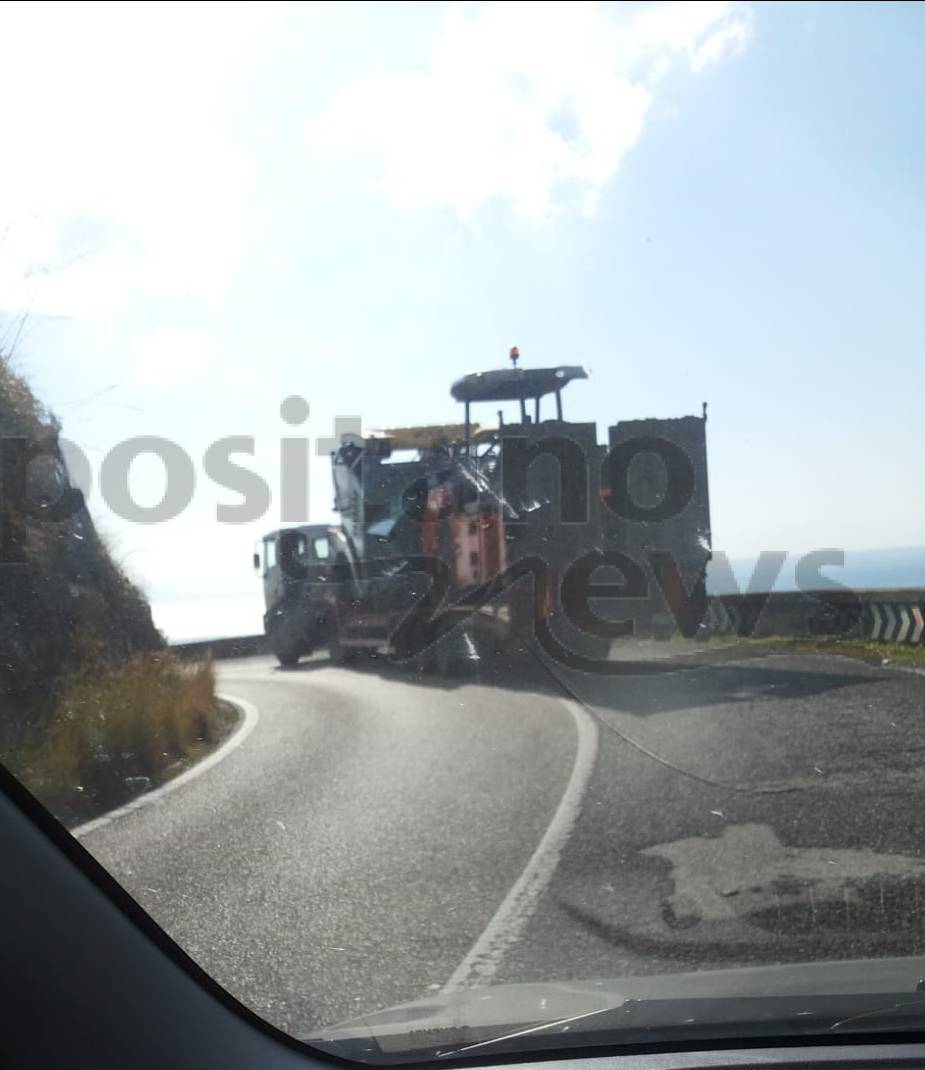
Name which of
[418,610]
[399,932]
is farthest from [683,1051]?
[418,610]

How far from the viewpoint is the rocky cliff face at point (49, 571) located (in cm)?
461

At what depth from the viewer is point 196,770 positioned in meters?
6.11

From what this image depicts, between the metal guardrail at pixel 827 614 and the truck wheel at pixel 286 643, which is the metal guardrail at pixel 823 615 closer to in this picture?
the metal guardrail at pixel 827 614

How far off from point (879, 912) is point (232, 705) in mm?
3145

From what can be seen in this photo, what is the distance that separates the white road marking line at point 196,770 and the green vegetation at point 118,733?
49 mm

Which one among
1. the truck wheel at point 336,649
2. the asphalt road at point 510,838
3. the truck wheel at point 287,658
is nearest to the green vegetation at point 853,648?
the asphalt road at point 510,838

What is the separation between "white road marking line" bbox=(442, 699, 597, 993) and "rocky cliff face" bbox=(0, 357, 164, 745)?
1854mm

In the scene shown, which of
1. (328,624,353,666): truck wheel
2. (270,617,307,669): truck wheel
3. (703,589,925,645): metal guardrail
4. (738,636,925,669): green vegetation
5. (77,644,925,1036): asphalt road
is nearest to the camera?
(77,644,925,1036): asphalt road

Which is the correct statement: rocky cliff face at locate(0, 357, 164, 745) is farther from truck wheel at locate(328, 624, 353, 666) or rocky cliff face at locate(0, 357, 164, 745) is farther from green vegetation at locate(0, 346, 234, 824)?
truck wheel at locate(328, 624, 353, 666)

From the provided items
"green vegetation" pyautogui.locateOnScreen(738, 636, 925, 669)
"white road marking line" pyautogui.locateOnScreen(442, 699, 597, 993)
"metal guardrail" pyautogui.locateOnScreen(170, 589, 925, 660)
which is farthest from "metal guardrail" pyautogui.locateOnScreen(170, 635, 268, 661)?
"green vegetation" pyautogui.locateOnScreen(738, 636, 925, 669)

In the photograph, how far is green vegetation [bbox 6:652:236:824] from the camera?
450 cm

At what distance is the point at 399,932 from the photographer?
5090 mm

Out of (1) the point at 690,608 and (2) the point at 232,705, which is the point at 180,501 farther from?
(1) the point at 690,608

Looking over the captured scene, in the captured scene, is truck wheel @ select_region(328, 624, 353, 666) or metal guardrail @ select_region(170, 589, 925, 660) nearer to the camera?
truck wheel @ select_region(328, 624, 353, 666)
